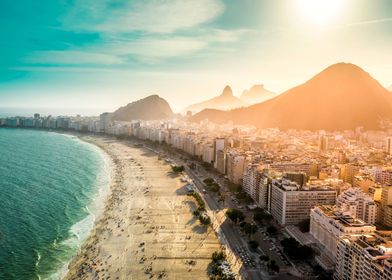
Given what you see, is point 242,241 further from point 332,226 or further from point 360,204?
point 360,204

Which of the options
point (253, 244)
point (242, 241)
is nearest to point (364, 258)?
point (253, 244)

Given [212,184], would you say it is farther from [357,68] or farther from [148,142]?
[357,68]

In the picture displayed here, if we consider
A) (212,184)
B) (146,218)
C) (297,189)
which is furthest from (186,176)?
(297,189)

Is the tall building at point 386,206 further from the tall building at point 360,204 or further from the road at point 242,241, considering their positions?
the road at point 242,241

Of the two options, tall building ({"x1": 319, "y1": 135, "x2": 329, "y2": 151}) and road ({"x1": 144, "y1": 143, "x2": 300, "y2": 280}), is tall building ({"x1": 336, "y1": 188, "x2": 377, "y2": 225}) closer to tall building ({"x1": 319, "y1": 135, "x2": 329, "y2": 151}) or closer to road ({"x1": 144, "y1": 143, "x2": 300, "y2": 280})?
road ({"x1": 144, "y1": 143, "x2": 300, "y2": 280})

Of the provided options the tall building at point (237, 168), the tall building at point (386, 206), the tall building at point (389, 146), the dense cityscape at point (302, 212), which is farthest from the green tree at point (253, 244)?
the tall building at point (389, 146)

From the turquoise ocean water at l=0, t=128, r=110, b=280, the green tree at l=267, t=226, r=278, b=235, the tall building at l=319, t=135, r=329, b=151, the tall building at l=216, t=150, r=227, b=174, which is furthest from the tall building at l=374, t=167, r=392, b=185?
the turquoise ocean water at l=0, t=128, r=110, b=280
